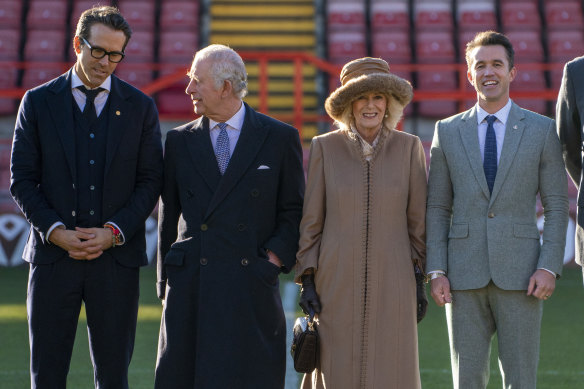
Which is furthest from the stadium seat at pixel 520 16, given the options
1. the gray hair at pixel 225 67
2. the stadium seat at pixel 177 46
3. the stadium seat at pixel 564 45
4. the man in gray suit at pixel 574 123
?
the gray hair at pixel 225 67

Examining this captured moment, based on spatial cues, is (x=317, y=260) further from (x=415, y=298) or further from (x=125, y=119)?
(x=125, y=119)

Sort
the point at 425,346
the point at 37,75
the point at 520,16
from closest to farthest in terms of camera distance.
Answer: the point at 425,346 < the point at 37,75 < the point at 520,16

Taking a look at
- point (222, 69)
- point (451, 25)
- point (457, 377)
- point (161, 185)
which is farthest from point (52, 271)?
point (451, 25)

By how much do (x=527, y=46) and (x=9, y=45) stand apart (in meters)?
7.17

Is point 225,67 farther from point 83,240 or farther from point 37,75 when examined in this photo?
point 37,75

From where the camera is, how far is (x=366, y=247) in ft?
12.8

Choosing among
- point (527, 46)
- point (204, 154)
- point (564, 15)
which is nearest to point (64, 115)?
point (204, 154)

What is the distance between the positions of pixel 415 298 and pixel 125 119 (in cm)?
139

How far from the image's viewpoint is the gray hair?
3.96 metres

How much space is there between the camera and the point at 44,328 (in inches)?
156

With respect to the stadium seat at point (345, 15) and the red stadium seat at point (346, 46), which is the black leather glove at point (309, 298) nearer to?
the red stadium seat at point (346, 46)

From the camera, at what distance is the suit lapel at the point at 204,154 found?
3975mm

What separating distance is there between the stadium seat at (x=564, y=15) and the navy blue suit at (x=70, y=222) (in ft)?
37.4

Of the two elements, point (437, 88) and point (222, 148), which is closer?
point (222, 148)
